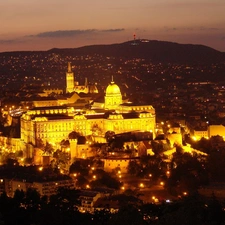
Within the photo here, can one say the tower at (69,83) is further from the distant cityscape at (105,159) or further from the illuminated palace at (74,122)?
the illuminated palace at (74,122)

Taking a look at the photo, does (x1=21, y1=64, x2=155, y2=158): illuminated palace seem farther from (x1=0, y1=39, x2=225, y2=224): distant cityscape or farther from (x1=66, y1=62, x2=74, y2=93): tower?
(x1=66, y1=62, x2=74, y2=93): tower

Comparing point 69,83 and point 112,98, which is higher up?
point 69,83

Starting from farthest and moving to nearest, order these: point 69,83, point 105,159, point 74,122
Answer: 1. point 69,83
2. point 74,122
3. point 105,159

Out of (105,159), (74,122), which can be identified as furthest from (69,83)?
(105,159)

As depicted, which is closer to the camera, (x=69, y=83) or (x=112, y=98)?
(x=112, y=98)

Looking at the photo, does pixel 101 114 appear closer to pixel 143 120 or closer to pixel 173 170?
pixel 143 120

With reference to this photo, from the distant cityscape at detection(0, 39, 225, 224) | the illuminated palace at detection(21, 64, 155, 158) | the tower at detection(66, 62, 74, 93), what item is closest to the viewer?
the distant cityscape at detection(0, 39, 225, 224)

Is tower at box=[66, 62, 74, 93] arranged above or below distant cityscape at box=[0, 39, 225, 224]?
above

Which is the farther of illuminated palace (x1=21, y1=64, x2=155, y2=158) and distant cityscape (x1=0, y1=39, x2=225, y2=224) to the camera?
illuminated palace (x1=21, y1=64, x2=155, y2=158)

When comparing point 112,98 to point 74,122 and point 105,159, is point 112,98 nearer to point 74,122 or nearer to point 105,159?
point 74,122

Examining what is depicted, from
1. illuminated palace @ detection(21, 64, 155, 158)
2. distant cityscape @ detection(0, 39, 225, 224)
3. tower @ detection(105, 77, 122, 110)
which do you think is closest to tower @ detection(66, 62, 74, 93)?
distant cityscape @ detection(0, 39, 225, 224)

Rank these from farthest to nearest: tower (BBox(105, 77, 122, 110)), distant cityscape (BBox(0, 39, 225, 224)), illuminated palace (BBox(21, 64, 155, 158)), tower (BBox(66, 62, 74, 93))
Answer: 1. tower (BBox(66, 62, 74, 93))
2. tower (BBox(105, 77, 122, 110))
3. illuminated palace (BBox(21, 64, 155, 158))
4. distant cityscape (BBox(0, 39, 225, 224))

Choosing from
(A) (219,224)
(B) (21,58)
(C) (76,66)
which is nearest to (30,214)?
(A) (219,224)
